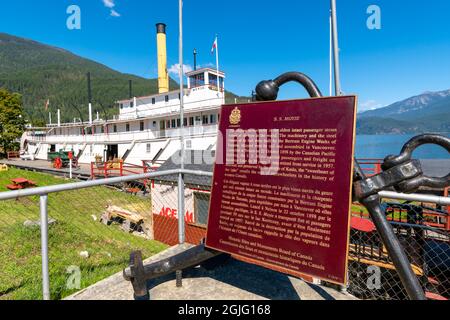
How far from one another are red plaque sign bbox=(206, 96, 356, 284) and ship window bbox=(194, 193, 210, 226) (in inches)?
283

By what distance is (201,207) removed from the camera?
10273 millimetres

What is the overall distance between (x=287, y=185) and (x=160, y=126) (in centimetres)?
2872

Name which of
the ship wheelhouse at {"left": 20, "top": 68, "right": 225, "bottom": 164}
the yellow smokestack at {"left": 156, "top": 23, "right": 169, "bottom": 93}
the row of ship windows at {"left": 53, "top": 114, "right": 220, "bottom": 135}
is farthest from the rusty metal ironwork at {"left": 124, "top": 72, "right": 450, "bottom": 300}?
the yellow smokestack at {"left": 156, "top": 23, "right": 169, "bottom": 93}

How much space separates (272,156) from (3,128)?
43501 mm

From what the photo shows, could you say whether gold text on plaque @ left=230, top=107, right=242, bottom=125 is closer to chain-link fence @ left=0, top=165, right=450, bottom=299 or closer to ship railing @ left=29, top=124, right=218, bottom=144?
chain-link fence @ left=0, top=165, right=450, bottom=299

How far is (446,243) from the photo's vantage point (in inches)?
228

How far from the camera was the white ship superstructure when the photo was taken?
25.8m

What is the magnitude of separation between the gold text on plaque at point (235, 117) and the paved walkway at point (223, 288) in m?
1.85

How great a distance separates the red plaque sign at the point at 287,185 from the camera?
2197 mm

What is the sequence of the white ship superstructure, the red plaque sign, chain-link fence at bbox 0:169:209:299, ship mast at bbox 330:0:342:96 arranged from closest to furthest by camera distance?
the red plaque sign, chain-link fence at bbox 0:169:209:299, ship mast at bbox 330:0:342:96, the white ship superstructure

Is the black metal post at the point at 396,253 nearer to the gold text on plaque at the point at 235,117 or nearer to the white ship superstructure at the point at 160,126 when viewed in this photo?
the gold text on plaque at the point at 235,117

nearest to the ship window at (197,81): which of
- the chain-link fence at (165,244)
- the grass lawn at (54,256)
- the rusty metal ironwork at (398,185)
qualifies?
the chain-link fence at (165,244)
